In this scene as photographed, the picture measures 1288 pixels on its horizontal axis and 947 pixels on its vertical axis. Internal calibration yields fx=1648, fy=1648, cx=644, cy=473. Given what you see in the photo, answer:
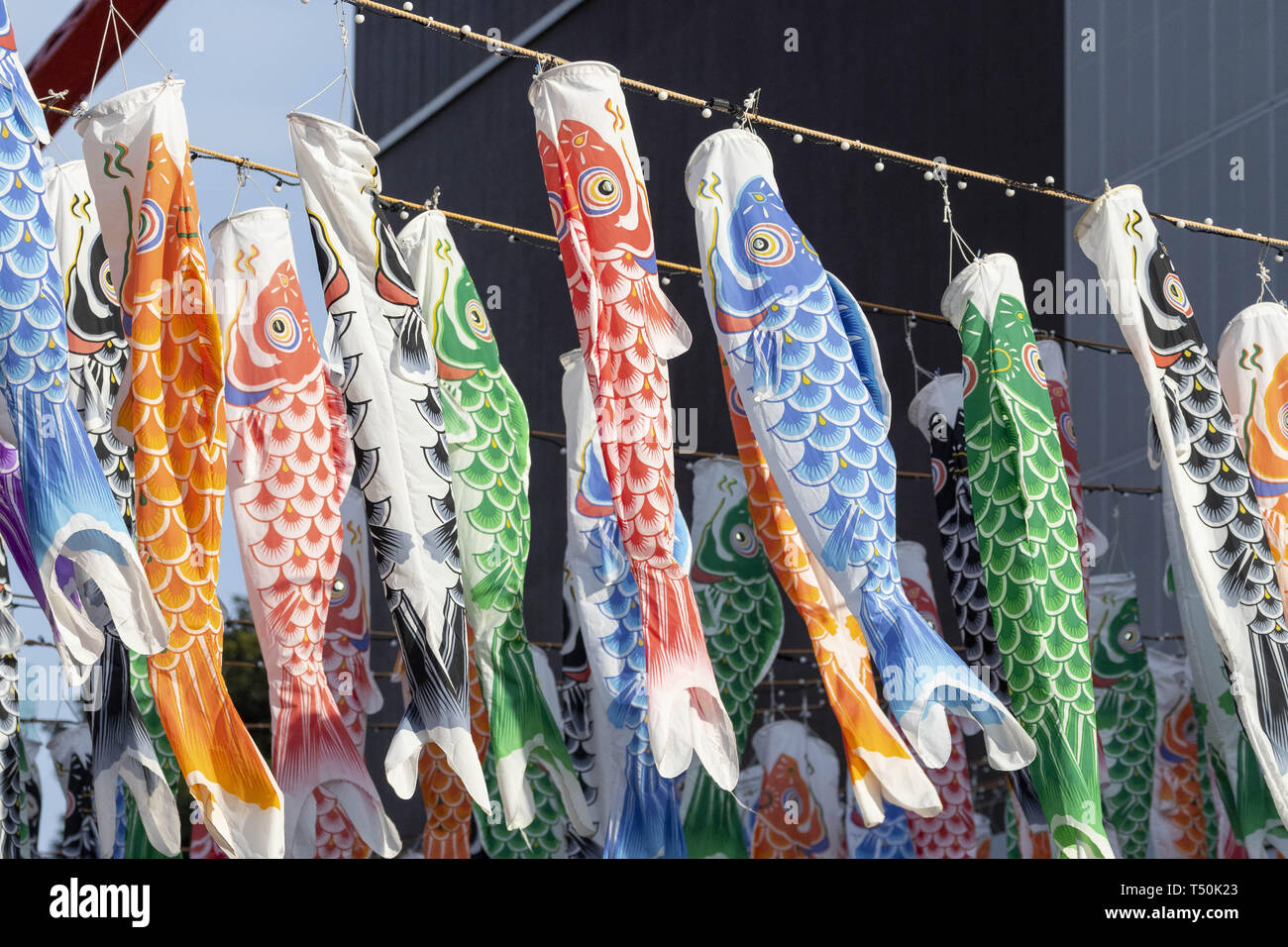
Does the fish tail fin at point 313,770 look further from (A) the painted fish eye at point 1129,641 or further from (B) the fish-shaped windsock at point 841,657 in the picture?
(A) the painted fish eye at point 1129,641

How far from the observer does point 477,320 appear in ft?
20.4

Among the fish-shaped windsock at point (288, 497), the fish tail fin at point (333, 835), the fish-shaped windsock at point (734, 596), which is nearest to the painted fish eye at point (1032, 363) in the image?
the fish-shaped windsock at point (734, 596)

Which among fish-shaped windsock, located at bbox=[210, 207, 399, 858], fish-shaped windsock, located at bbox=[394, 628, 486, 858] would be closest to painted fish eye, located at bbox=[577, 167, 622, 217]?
fish-shaped windsock, located at bbox=[210, 207, 399, 858]

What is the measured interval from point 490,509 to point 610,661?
0.71 m

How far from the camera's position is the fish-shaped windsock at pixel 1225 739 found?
5.75 metres

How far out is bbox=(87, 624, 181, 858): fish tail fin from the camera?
4.71 metres

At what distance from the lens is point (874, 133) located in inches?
497

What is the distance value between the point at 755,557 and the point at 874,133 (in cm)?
630

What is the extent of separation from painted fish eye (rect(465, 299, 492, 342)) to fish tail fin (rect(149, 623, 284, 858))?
180cm

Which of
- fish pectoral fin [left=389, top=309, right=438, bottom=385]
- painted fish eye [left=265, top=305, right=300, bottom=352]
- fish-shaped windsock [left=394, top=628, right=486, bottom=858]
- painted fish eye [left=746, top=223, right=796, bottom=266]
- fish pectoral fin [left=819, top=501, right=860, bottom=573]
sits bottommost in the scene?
fish-shaped windsock [left=394, top=628, right=486, bottom=858]

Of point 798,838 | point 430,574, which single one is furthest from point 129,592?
point 798,838

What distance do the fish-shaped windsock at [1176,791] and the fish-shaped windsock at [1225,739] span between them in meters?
1.44

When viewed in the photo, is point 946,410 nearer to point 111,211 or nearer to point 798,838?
point 798,838

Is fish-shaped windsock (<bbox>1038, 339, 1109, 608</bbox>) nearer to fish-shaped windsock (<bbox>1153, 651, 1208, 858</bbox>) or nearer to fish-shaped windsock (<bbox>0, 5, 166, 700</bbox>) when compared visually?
fish-shaped windsock (<bbox>1153, 651, 1208, 858</bbox>)
